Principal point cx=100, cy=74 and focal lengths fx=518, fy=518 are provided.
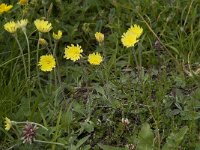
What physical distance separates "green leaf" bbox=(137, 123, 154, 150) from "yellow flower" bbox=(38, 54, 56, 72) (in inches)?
21.3

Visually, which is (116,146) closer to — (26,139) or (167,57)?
(26,139)

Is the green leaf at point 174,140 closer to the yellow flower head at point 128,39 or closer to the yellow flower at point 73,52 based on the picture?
the yellow flower head at point 128,39

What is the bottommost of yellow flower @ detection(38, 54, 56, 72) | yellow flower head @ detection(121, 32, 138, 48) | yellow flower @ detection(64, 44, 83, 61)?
yellow flower @ detection(38, 54, 56, 72)

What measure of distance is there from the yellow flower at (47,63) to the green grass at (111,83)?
7cm

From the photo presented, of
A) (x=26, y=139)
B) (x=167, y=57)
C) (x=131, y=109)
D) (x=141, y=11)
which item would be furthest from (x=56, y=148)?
(x=141, y=11)

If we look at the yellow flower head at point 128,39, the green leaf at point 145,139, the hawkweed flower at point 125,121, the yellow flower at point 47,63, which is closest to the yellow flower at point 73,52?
the yellow flower at point 47,63

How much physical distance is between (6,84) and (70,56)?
1.07ft

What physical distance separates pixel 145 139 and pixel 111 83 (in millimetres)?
478

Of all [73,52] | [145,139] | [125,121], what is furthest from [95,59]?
[145,139]

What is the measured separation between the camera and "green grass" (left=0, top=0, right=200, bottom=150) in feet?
6.64

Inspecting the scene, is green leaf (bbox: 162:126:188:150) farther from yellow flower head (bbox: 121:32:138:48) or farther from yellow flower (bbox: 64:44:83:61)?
yellow flower (bbox: 64:44:83:61)

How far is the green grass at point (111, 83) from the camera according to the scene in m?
2.03

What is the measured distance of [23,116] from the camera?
6.97 ft

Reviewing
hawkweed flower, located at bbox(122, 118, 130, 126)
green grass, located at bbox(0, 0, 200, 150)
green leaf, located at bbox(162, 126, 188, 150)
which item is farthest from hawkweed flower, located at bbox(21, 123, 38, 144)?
green leaf, located at bbox(162, 126, 188, 150)
